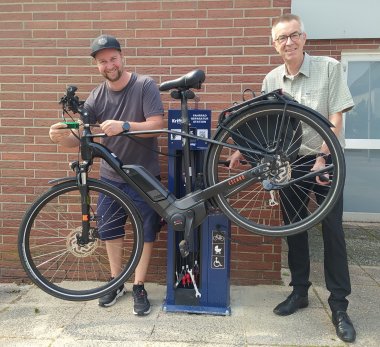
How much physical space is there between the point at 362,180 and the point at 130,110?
480 centimetres

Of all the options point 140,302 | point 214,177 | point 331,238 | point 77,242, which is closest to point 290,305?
point 331,238

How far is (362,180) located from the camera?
6.61m

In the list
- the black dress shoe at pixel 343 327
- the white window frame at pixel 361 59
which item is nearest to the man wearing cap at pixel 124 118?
the black dress shoe at pixel 343 327

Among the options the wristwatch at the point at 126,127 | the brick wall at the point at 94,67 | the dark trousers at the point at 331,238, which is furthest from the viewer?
the brick wall at the point at 94,67

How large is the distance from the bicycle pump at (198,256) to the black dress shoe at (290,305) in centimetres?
39

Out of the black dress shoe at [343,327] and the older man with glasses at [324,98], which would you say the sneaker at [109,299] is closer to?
the older man with glasses at [324,98]

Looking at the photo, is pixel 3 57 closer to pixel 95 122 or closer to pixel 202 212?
pixel 95 122

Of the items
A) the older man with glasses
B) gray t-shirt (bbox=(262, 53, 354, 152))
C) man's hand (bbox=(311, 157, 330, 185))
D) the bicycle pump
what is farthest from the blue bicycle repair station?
man's hand (bbox=(311, 157, 330, 185))

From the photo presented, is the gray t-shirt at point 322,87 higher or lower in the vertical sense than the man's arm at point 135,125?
higher

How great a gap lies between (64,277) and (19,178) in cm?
104

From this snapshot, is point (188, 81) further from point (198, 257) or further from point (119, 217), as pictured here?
point (198, 257)

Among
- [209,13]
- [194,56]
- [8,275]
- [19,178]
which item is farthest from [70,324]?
Result: [209,13]

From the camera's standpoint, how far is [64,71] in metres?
3.76

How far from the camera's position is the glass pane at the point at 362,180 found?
6.57m
